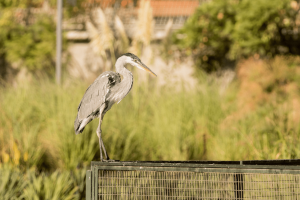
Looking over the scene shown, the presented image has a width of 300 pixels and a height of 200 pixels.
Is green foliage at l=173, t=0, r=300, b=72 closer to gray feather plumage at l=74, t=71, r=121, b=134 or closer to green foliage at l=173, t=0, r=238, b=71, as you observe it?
green foliage at l=173, t=0, r=238, b=71

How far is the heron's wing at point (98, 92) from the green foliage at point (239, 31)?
8.30 m

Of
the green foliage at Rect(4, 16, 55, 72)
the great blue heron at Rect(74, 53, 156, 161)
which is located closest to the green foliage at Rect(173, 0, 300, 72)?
the green foliage at Rect(4, 16, 55, 72)

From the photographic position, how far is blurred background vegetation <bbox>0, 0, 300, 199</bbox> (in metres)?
4.95

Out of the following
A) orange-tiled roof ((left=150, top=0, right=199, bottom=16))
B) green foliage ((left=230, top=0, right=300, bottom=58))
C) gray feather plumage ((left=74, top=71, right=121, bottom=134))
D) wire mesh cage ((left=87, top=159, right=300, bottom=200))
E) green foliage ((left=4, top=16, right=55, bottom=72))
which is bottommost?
wire mesh cage ((left=87, top=159, right=300, bottom=200))

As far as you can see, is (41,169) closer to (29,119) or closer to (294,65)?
(29,119)

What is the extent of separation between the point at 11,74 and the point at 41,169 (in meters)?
10.5

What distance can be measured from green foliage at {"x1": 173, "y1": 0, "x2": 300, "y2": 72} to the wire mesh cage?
829cm

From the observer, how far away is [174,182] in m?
2.46

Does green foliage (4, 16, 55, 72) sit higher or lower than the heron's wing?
higher

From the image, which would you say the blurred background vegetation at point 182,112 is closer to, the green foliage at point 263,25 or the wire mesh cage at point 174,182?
the green foliage at point 263,25

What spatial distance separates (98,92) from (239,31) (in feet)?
27.9

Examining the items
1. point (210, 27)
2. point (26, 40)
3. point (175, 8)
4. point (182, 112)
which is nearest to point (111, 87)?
point (182, 112)

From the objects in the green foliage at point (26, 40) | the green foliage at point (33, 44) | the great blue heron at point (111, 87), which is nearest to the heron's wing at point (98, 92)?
the great blue heron at point (111, 87)

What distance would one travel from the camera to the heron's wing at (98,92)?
2506 millimetres
